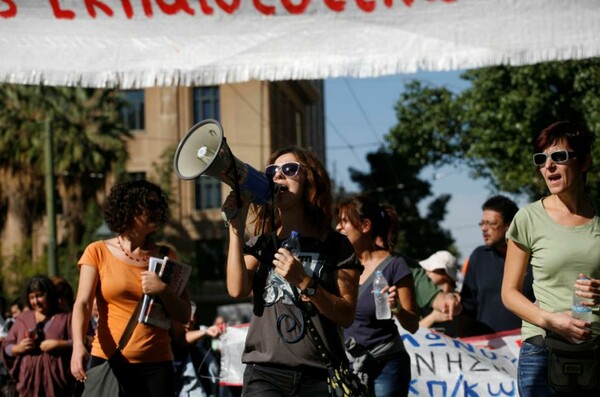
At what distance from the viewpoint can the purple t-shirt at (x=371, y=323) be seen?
6.12m

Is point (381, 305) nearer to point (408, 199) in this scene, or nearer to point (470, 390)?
point (470, 390)

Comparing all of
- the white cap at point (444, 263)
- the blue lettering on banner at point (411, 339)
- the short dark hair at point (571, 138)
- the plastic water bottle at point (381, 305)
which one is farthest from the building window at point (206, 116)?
the short dark hair at point (571, 138)

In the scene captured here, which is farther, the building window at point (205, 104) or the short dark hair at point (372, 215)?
the building window at point (205, 104)

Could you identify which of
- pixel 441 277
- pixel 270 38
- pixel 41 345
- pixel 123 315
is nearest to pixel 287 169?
pixel 270 38

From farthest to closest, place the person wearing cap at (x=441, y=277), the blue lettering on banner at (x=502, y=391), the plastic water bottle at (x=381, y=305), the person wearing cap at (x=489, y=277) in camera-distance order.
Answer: the person wearing cap at (x=441, y=277) → the blue lettering on banner at (x=502, y=391) → the person wearing cap at (x=489, y=277) → the plastic water bottle at (x=381, y=305)

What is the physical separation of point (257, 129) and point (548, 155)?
43803mm

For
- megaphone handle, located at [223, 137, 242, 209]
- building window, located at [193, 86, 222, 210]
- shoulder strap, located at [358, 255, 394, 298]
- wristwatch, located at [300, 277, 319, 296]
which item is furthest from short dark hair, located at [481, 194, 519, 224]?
building window, located at [193, 86, 222, 210]

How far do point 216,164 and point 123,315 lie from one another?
1.86 m

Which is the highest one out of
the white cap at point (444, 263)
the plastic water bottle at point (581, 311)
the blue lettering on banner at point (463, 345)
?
the plastic water bottle at point (581, 311)

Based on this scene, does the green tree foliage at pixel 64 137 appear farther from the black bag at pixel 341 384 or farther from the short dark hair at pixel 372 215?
the black bag at pixel 341 384

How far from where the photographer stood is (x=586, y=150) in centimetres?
432

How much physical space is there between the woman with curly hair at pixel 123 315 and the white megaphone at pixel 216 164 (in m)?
1.36

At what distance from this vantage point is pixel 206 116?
48.8m

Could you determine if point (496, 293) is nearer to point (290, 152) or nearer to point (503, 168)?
point (290, 152)
